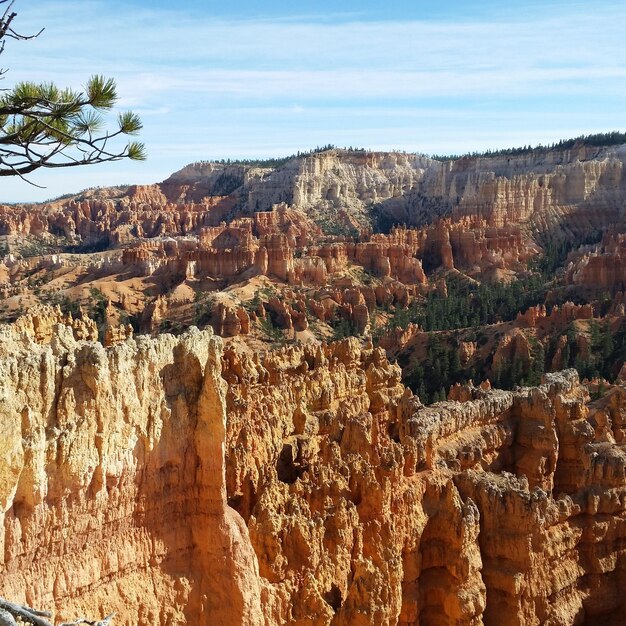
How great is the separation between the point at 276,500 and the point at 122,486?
3.85 m

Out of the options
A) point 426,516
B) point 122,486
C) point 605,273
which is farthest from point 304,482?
point 605,273

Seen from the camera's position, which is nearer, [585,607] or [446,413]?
[585,607]

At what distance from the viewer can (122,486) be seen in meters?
10.5

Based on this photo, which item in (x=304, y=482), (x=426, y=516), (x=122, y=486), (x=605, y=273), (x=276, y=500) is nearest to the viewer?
(x=122, y=486)

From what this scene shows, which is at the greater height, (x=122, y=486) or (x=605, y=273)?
(x=122, y=486)

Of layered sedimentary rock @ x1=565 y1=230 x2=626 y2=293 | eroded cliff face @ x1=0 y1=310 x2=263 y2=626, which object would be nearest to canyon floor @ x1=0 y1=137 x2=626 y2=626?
eroded cliff face @ x1=0 y1=310 x2=263 y2=626

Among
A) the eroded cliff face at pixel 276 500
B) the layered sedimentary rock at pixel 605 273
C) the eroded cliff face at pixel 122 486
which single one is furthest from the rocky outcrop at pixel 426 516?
the layered sedimentary rock at pixel 605 273

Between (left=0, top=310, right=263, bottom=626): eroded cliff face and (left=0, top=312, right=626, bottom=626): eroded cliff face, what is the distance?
0.9 inches

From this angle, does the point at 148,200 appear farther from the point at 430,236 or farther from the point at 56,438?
the point at 56,438

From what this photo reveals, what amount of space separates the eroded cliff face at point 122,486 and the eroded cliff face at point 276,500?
24mm

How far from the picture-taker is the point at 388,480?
15.0 meters

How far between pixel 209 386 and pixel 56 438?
2683mm

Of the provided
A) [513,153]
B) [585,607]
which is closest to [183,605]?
[585,607]

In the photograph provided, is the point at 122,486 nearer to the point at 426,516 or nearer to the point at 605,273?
the point at 426,516
